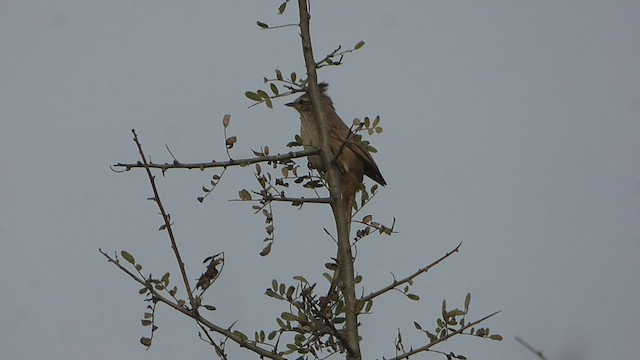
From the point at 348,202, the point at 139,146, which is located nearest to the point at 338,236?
the point at 139,146

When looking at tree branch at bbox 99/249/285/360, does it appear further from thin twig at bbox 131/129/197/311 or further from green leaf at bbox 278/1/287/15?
green leaf at bbox 278/1/287/15

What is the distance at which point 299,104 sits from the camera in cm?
604

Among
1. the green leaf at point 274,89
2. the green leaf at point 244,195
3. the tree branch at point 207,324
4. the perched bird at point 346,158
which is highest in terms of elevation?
the perched bird at point 346,158

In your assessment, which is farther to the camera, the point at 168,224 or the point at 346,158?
the point at 346,158

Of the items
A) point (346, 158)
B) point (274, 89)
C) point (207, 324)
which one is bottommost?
point (207, 324)

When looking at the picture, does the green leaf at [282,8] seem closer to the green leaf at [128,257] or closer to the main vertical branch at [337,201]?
the main vertical branch at [337,201]

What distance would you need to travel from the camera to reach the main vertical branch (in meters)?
3.12

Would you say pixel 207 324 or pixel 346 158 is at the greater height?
pixel 346 158

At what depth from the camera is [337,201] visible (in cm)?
332

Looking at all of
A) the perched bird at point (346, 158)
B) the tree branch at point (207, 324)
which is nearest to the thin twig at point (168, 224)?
the tree branch at point (207, 324)

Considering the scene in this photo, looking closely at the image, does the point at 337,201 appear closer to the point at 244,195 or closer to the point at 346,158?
the point at 244,195

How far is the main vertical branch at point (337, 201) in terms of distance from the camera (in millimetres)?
3121

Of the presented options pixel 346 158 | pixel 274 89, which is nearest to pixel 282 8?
pixel 274 89

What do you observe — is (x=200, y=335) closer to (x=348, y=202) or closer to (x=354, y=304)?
(x=354, y=304)
